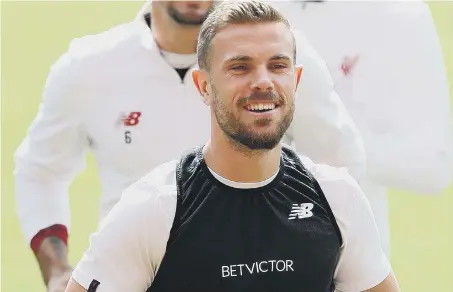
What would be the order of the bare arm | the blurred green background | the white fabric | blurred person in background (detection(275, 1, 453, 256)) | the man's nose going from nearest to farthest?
the man's nose → the bare arm → the white fabric → blurred person in background (detection(275, 1, 453, 256)) → the blurred green background

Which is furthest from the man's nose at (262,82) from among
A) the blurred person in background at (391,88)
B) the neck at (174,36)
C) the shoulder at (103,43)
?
the blurred person in background at (391,88)

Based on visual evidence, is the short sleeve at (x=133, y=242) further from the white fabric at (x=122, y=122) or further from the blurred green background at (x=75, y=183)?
the blurred green background at (x=75, y=183)

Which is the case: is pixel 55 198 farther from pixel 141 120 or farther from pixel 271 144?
pixel 271 144

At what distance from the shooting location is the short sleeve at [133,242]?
10.1 ft

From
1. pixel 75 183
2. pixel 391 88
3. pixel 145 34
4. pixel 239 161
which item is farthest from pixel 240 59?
pixel 75 183

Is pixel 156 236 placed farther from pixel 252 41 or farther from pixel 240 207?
pixel 252 41

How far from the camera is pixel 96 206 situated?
7.91 metres

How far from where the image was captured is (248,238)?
10.3ft

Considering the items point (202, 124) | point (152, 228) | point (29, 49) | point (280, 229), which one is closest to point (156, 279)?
point (152, 228)

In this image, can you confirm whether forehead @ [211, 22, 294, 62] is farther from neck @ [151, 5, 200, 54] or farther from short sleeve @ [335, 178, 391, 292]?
neck @ [151, 5, 200, 54]

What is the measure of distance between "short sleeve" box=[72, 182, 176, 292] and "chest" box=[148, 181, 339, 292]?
29 mm

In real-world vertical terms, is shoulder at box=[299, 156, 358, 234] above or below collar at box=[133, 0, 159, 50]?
above

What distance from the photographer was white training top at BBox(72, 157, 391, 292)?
307 centimetres

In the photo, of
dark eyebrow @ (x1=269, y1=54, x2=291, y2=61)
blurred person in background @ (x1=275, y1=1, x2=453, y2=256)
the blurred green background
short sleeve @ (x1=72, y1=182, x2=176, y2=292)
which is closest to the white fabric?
blurred person in background @ (x1=275, y1=1, x2=453, y2=256)
